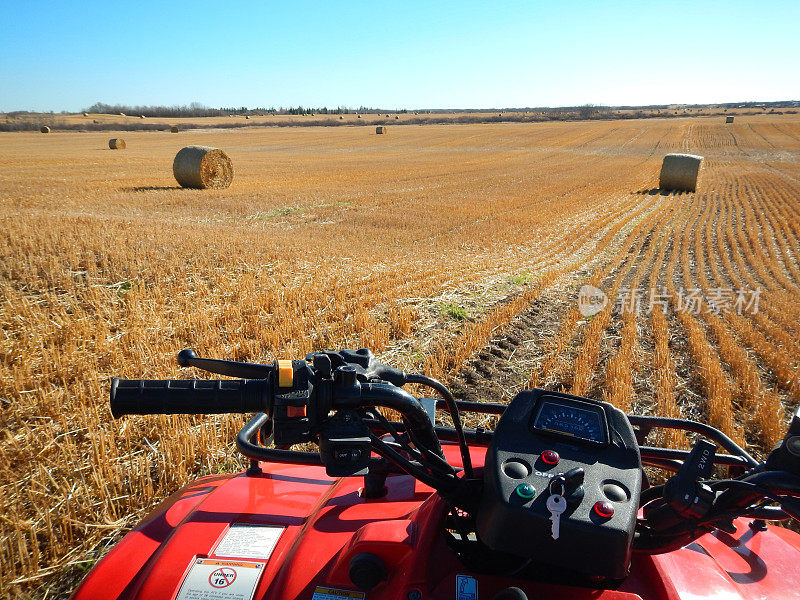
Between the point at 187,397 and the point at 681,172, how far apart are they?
24952 millimetres

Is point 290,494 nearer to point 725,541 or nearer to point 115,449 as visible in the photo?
point 725,541

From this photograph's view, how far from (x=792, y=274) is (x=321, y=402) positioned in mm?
11916

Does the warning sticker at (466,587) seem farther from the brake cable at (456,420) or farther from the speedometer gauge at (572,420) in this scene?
the speedometer gauge at (572,420)

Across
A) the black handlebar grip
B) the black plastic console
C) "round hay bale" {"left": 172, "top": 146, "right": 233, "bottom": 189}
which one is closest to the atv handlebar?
the black handlebar grip

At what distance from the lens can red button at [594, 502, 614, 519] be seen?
1078 mm

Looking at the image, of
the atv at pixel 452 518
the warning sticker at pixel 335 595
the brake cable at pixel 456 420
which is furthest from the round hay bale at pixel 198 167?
the warning sticker at pixel 335 595

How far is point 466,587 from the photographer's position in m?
1.18

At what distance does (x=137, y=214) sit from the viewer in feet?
46.1

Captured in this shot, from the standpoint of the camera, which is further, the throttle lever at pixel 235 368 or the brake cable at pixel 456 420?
the brake cable at pixel 456 420

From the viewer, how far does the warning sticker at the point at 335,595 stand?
1271 millimetres

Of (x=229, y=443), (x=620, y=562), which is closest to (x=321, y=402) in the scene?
(x=620, y=562)

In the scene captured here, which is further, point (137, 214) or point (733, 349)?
point (137, 214)

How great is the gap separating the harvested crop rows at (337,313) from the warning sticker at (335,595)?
2.23 meters
